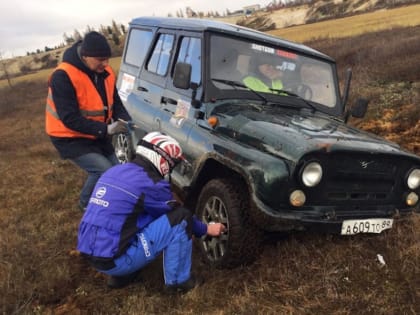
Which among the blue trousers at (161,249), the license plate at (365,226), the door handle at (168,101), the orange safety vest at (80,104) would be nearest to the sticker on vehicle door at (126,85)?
the door handle at (168,101)

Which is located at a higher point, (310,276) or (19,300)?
(310,276)

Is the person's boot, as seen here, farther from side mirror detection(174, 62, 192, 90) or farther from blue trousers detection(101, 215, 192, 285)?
side mirror detection(174, 62, 192, 90)

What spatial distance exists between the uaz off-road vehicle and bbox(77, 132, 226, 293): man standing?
40 cm

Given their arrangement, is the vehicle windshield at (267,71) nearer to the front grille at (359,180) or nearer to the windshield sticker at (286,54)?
the windshield sticker at (286,54)

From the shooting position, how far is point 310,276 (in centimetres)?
326

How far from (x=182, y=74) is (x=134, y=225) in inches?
58.9

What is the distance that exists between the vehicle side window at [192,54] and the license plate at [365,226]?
1.89m

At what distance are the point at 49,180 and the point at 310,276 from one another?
505 centimetres

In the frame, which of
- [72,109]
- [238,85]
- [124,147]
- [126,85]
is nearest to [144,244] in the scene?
[72,109]

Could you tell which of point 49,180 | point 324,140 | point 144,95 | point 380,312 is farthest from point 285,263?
point 49,180

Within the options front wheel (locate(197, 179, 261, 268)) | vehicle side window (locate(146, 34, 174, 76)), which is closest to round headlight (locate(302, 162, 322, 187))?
front wheel (locate(197, 179, 261, 268))

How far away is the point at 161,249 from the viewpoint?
3.13 m

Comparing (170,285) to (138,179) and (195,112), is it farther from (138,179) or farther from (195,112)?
(195,112)

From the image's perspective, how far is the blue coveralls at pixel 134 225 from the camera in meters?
2.95
